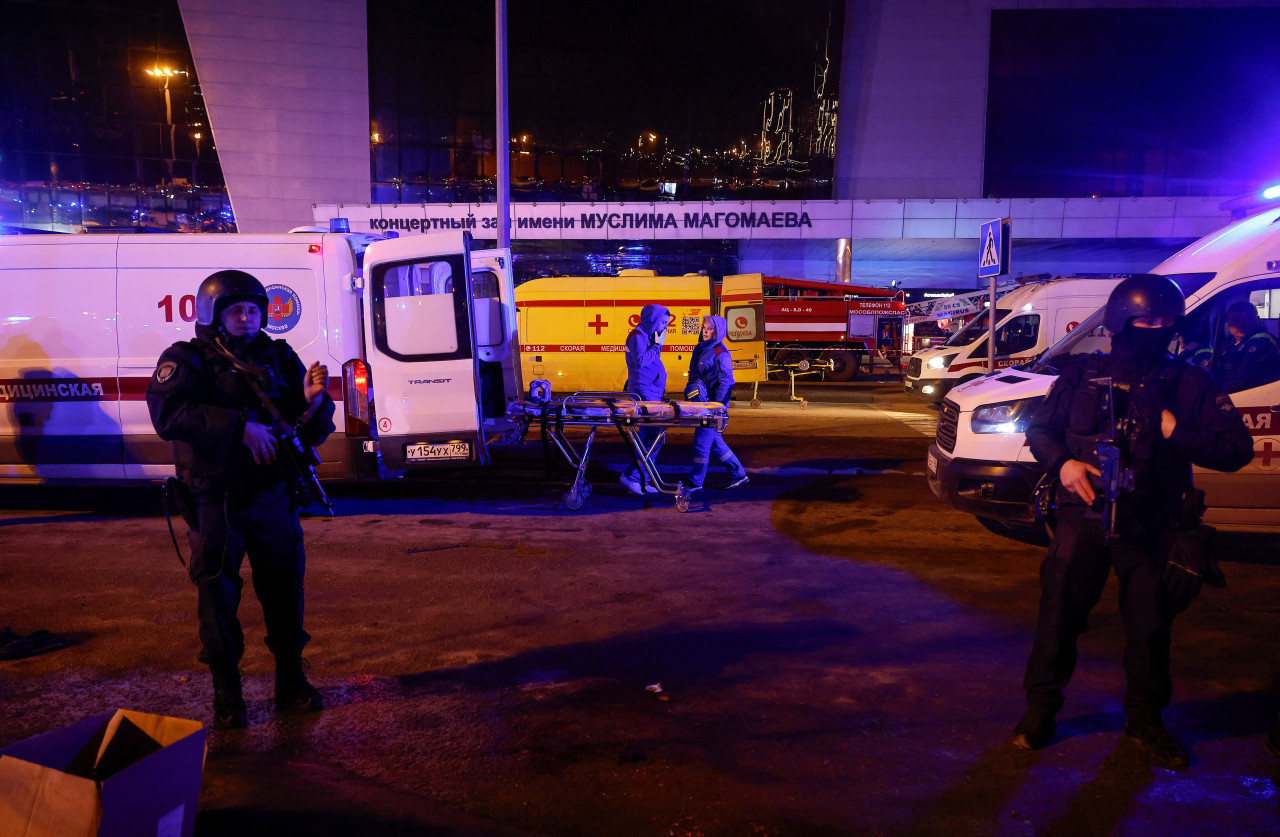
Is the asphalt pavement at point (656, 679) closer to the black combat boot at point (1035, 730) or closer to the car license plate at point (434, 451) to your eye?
the black combat boot at point (1035, 730)

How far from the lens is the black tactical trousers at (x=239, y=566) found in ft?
10.2

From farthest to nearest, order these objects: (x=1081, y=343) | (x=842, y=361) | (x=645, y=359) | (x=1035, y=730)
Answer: (x=842, y=361), (x=645, y=359), (x=1081, y=343), (x=1035, y=730)

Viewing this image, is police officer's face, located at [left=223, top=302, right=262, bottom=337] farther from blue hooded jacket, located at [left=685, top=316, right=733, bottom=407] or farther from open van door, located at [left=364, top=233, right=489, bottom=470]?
blue hooded jacket, located at [left=685, top=316, right=733, bottom=407]

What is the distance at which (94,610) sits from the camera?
459 cm

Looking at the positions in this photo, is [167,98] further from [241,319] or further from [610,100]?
[241,319]

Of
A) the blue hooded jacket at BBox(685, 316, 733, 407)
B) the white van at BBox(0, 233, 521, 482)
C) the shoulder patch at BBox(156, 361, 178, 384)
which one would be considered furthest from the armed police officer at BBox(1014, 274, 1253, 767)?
the white van at BBox(0, 233, 521, 482)

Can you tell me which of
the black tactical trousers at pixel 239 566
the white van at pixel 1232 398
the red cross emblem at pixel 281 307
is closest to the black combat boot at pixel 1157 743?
the white van at pixel 1232 398

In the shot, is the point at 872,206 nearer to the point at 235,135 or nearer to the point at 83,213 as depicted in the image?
the point at 235,135

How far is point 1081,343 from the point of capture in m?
6.24

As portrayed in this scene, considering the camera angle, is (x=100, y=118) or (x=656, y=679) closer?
(x=656, y=679)

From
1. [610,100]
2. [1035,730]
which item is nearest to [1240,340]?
[1035,730]

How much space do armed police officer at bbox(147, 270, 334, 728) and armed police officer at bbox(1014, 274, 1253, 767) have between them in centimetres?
298

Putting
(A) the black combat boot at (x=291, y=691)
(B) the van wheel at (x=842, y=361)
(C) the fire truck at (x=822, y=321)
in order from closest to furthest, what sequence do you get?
(A) the black combat boot at (x=291, y=691) → (C) the fire truck at (x=822, y=321) → (B) the van wheel at (x=842, y=361)

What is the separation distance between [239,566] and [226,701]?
0.55 metres
